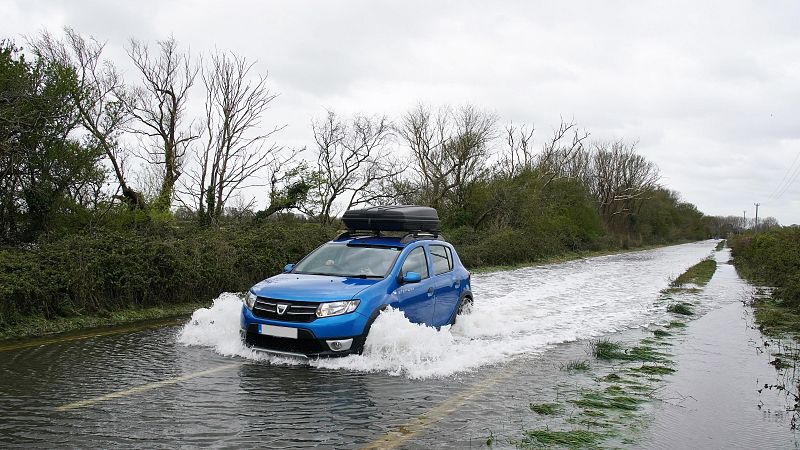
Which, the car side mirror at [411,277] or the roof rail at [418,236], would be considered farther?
the roof rail at [418,236]

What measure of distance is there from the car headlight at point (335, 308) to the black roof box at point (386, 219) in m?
2.54

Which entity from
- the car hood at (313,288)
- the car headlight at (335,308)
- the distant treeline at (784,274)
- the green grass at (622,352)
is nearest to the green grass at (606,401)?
the green grass at (622,352)

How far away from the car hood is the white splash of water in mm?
532

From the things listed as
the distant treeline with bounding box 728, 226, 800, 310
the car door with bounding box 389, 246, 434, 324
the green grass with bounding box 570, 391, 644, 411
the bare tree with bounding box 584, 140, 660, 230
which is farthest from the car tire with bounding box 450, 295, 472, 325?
the bare tree with bounding box 584, 140, 660, 230

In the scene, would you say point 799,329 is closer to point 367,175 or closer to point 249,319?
point 249,319

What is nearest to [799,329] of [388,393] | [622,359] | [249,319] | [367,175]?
[622,359]

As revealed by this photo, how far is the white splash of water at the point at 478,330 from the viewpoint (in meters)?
7.57

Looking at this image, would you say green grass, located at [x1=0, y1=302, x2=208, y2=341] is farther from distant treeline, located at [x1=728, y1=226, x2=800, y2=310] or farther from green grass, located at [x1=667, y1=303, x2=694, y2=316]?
distant treeline, located at [x1=728, y1=226, x2=800, y2=310]

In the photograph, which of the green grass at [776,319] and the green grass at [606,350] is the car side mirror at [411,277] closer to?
the green grass at [606,350]

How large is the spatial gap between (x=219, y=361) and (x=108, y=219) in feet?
46.0

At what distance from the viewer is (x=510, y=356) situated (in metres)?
8.66

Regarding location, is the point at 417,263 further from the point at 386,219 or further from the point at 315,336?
the point at 315,336

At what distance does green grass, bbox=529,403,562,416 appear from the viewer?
19.4 feet

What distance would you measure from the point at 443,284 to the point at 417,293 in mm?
1022
